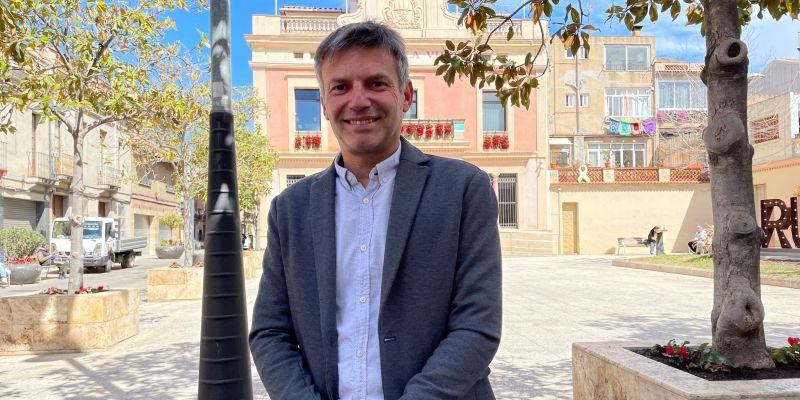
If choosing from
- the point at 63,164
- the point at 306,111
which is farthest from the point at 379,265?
the point at 63,164

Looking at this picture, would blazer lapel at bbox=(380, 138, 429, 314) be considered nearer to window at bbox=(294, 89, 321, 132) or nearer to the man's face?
the man's face

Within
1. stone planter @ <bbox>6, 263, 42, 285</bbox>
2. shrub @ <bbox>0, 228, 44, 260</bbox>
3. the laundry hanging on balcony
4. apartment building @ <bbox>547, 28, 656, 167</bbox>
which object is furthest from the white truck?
the laundry hanging on balcony

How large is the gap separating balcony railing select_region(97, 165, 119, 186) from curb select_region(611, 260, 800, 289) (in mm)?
24628

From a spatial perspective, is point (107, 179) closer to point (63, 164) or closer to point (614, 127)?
point (63, 164)

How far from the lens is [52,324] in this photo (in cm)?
697

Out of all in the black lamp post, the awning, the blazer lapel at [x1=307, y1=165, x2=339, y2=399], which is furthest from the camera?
the awning

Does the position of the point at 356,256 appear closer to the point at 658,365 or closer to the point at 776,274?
the point at 658,365

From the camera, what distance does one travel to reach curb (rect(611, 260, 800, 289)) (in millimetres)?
12331

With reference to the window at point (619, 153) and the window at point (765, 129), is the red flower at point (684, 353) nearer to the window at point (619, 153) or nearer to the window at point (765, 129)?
the window at point (765, 129)

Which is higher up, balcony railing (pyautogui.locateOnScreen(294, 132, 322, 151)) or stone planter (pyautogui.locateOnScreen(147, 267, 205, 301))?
balcony railing (pyautogui.locateOnScreen(294, 132, 322, 151))

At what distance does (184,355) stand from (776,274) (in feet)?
40.6

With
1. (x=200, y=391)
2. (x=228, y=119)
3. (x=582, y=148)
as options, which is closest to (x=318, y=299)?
(x=200, y=391)

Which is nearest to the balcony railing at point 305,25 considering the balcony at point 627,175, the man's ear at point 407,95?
the balcony at point 627,175

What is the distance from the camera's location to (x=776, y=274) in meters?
13.2
